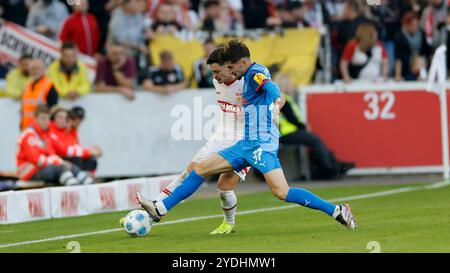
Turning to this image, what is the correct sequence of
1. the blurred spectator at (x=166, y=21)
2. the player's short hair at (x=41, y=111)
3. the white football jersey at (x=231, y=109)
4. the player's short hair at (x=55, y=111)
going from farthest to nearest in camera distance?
the blurred spectator at (x=166, y=21) < the player's short hair at (x=55, y=111) < the player's short hair at (x=41, y=111) < the white football jersey at (x=231, y=109)

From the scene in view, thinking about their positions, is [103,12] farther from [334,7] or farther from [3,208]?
[3,208]

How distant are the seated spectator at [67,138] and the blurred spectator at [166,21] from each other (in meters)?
3.76

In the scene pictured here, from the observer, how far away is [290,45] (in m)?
23.1

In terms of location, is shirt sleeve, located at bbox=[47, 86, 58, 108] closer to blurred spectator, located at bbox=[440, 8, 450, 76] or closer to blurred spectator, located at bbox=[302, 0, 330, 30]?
blurred spectator, located at bbox=[302, 0, 330, 30]

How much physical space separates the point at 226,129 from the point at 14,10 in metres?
11.7

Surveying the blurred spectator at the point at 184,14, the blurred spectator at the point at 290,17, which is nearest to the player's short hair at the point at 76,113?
the blurred spectator at the point at 184,14

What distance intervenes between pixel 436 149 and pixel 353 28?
9.57 ft

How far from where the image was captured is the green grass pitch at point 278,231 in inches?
452

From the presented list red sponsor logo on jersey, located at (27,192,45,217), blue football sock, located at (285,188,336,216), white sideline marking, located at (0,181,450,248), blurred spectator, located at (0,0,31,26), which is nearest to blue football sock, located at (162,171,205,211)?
blue football sock, located at (285,188,336,216)

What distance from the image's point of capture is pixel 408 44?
23.3 m

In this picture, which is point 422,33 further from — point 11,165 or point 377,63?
point 11,165

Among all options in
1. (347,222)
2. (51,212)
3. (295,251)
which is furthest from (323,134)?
(295,251)

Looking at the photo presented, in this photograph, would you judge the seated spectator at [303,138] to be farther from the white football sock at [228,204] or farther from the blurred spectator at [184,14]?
the white football sock at [228,204]

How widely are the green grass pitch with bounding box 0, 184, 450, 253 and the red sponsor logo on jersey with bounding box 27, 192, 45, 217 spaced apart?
13.6 inches
